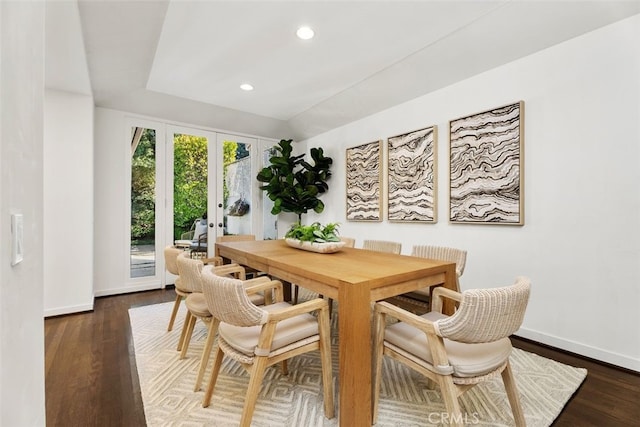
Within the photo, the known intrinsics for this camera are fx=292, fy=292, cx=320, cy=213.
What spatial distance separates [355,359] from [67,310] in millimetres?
3423

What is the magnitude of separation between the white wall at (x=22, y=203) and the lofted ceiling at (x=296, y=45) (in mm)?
1624

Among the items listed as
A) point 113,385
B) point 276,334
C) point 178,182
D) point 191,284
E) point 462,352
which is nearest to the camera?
point 462,352

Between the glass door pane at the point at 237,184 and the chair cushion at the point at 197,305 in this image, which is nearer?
the chair cushion at the point at 197,305

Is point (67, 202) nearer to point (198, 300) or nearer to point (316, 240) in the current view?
point (198, 300)

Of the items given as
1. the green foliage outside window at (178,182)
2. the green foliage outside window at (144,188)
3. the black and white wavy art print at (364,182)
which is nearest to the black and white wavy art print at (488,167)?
the black and white wavy art print at (364,182)

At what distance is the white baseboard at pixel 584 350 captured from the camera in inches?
82.0

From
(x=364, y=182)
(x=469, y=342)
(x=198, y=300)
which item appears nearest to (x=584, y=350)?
(x=469, y=342)

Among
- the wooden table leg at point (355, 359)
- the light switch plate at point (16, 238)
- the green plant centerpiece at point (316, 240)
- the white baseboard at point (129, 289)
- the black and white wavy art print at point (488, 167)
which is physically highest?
the black and white wavy art print at point (488, 167)

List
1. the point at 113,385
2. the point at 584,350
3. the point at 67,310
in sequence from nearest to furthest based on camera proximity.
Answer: the point at 113,385, the point at 584,350, the point at 67,310

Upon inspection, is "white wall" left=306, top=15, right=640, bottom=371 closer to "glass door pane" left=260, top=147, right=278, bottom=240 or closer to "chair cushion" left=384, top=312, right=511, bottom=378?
"chair cushion" left=384, top=312, right=511, bottom=378

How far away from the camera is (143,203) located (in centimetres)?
417

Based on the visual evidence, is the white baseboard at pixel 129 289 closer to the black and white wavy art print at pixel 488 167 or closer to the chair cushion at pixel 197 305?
the chair cushion at pixel 197 305

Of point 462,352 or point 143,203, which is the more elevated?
point 143,203

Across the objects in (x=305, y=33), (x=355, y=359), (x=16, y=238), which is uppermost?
(x=305, y=33)
